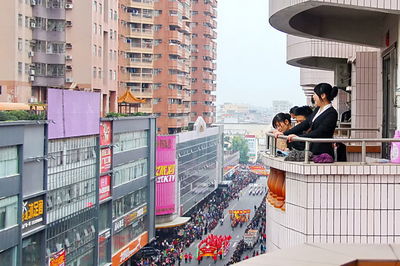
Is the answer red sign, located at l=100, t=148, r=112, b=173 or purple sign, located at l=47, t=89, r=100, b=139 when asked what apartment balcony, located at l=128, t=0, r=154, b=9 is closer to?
red sign, located at l=100, t=148, r=112, b=173

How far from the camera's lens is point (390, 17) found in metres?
9.39

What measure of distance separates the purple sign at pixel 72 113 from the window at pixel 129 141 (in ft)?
10.1

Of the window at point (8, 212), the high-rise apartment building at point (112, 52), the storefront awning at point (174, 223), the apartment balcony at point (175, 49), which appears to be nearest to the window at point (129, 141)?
the high-rise apartment building at point (112, 52)

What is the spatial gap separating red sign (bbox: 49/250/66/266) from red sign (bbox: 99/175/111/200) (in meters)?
4.32

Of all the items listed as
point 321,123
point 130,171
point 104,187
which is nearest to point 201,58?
point 130,171

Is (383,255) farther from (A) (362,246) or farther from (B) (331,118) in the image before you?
(B) (331,118)

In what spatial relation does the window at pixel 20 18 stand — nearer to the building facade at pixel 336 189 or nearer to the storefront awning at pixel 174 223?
the storefront awning at pixel 174 223

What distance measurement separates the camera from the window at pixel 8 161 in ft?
67.0

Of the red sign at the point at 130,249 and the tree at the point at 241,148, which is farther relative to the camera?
the tree at the point at 241,148

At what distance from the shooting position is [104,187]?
2959 centimetres

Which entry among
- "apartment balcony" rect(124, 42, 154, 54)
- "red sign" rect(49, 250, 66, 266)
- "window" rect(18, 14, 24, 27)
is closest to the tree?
"apartment balcony" rect(124, 42, 154, 54)

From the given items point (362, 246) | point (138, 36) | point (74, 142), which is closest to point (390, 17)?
point (362, 246)

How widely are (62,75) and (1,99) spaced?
4606mm

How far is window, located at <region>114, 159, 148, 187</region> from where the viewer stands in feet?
102
